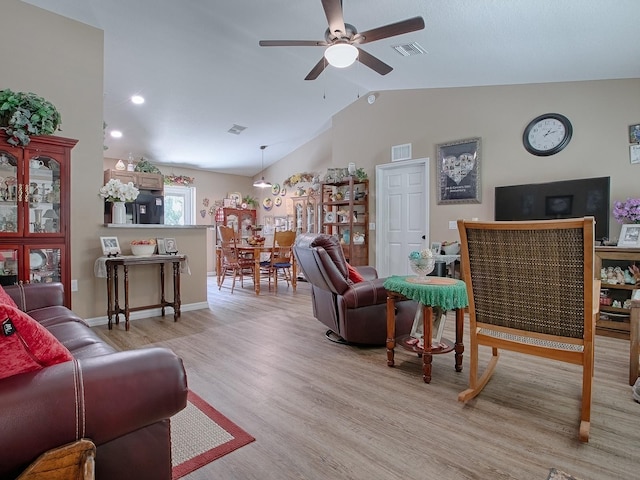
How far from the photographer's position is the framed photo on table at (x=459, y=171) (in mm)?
4613

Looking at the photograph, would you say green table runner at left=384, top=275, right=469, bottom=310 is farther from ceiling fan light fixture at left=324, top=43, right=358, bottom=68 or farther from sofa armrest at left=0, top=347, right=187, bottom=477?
ceiling fan light fixture at left=324, top=43, right=358, bottom=68

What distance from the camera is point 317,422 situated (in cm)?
179

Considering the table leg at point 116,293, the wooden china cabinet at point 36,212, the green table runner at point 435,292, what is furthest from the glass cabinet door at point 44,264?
the green table runner at point 435,292

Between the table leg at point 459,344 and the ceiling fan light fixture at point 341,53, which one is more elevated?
the ceiling fan light fixture at point 341,53

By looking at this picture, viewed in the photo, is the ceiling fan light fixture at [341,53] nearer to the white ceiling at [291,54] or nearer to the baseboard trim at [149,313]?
the white ceiling at [291,54]

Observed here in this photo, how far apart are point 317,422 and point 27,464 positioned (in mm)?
1292

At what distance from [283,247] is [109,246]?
9.12 feet

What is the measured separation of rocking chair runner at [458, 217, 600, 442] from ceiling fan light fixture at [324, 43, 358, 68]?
1591 mm

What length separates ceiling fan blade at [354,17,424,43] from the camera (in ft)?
8.02

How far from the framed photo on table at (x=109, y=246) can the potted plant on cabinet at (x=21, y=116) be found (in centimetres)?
113

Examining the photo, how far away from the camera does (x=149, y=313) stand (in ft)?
13.2

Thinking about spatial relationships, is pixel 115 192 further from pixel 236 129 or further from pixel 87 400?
pixel 87 400

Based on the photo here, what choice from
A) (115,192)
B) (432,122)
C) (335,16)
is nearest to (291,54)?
(335,16)

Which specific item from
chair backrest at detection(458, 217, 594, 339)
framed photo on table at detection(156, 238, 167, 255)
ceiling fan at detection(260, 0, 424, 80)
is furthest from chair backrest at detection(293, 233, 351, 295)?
framed photo on table at detection(156, 238, 167, 255)
